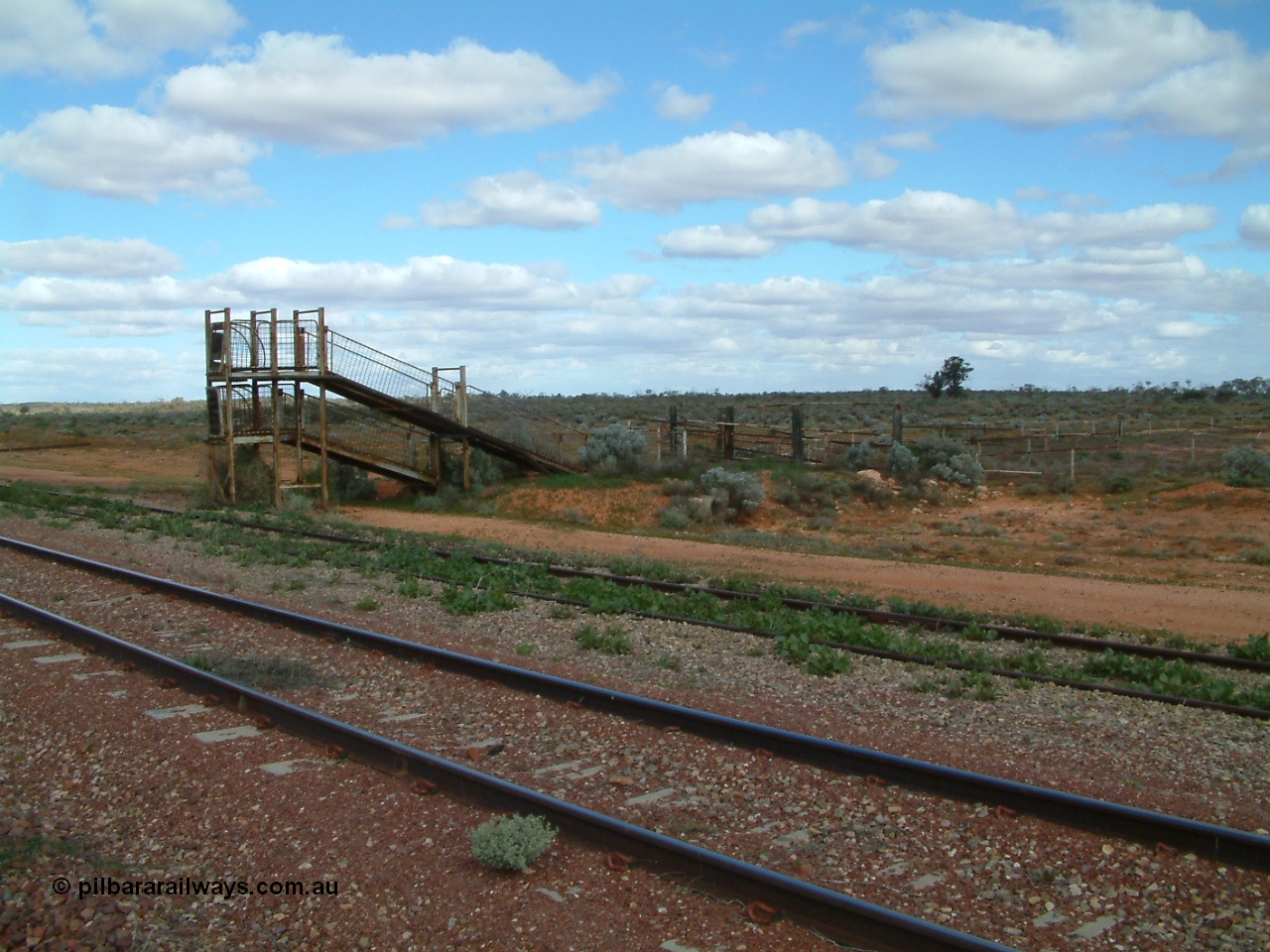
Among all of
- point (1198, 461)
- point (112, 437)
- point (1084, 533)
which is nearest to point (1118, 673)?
point (1084, 533)

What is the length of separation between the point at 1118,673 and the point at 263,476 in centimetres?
2432

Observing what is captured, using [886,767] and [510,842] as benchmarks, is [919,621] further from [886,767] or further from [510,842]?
[510,842]

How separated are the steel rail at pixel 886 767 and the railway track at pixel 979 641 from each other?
126 inches

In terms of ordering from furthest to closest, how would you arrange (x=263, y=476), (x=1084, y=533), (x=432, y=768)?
(x=263, y=476) → (x=1084, y=533) → (x=432, y=768)

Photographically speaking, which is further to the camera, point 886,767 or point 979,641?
point 979,641

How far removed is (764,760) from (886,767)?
2.96ft

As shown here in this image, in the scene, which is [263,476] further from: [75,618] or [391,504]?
[75,618]

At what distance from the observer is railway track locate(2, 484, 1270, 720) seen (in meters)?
10.5

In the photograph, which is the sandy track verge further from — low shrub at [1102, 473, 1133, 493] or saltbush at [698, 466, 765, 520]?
low shrub at [1102, 473, 1133, 493]

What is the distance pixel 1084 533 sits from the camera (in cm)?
2767

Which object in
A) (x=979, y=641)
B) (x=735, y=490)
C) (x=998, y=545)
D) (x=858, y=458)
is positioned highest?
(x=858, y=458)

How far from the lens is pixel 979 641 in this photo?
43.9 feet

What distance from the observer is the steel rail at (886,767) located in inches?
253

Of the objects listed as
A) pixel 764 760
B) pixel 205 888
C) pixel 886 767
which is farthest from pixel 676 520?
pixel 205 888
